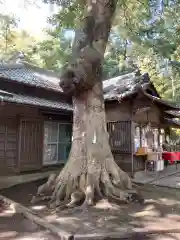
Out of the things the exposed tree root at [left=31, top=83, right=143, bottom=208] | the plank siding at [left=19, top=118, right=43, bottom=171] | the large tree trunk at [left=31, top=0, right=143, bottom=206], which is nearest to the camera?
the exposed tree root at [left=31, top=83, right=143, bottom=208]

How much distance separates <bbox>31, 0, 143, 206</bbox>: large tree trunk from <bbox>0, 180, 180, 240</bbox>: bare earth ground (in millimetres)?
Answer: 582

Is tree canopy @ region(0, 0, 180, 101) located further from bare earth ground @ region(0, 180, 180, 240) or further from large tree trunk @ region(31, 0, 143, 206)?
bare earth ground @ region(0, 180, 180, 240)

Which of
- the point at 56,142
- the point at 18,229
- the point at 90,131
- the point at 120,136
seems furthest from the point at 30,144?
the point at 18,229

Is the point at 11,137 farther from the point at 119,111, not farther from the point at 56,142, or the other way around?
the point at 119,111

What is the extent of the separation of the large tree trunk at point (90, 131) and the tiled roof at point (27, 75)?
4414mm

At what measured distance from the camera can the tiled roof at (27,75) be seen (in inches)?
452

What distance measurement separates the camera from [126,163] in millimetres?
11789

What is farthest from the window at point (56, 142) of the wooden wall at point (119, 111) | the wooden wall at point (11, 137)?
the wooden wall at point (119, 111)

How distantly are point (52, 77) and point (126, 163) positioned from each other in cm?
705

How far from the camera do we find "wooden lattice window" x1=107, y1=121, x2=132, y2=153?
38.3ft

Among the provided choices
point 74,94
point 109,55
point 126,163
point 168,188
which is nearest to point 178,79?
point 109,55

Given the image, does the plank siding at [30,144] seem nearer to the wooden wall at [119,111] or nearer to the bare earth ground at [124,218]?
the bare earth ground at [124,218]

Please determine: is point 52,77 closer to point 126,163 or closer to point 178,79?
point 126,163

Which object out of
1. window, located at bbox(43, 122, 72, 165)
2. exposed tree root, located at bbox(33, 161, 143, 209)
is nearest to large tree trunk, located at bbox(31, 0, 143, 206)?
exposed tree root, located at bbox(33, 161, 143, 209)
